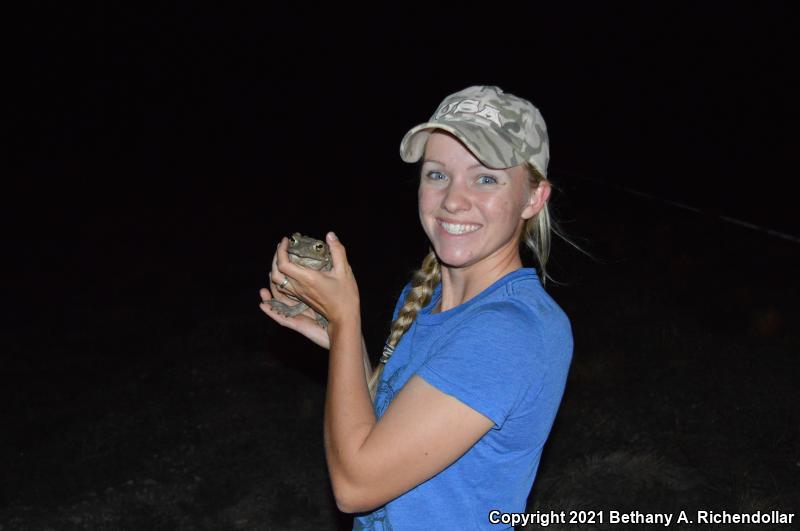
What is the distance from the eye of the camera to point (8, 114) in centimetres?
2761

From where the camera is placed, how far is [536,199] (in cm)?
242

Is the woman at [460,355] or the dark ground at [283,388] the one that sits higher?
the woman at [460,355]

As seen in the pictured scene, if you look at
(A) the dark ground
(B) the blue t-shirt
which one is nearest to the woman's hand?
(B) the blue t-shirt

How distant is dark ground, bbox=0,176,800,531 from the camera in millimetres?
5781

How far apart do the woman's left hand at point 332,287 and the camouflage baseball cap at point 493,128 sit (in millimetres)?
478

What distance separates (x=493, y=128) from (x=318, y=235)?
440 inches

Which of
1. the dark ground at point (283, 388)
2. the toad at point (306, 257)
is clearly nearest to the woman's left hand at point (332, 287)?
the toad at point (306, 257)

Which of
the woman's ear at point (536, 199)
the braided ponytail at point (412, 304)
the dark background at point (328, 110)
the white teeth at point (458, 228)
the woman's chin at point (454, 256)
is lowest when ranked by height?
the dark background at point (328, 110)

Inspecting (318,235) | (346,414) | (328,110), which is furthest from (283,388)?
(328,110)

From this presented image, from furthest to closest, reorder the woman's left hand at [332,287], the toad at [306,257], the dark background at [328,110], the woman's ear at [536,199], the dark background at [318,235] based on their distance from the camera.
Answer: the dark background at [328,110], the dark background at [318,235], the toad at [306,257], the woman's ear at [536,199], the woman's left hand at [332,287]

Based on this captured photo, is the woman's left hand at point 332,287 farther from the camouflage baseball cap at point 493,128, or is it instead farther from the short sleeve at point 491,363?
the camouflage baseball cap at point 493,128

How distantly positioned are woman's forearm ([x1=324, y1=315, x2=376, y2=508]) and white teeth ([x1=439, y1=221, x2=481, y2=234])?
1.50ft

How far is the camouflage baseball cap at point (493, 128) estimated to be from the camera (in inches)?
85.8

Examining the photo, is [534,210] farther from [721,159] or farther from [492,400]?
[721,159]
